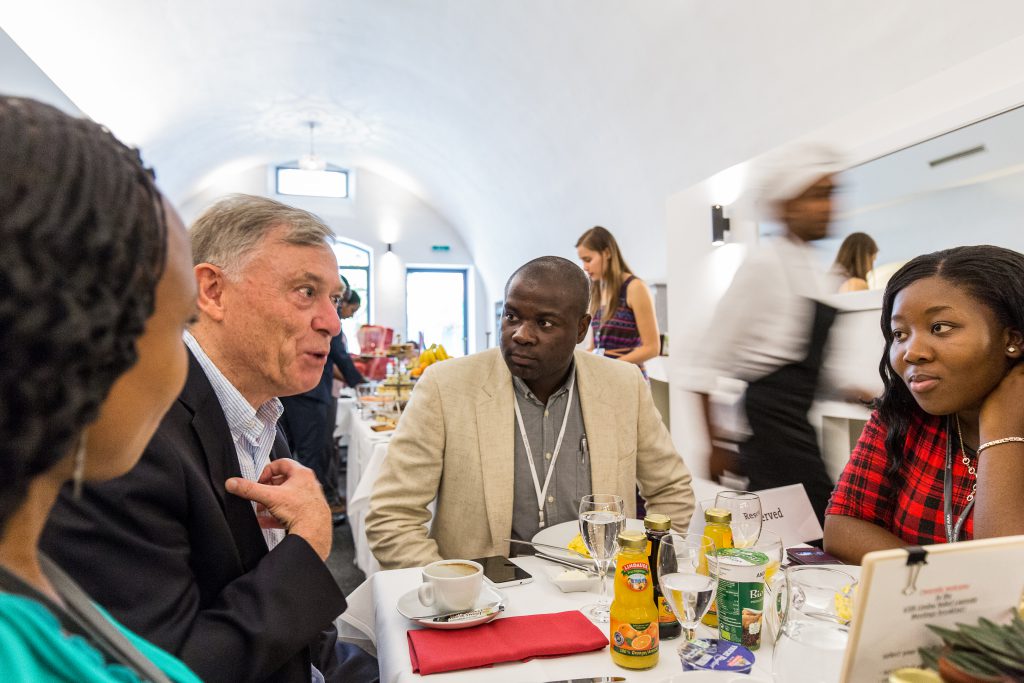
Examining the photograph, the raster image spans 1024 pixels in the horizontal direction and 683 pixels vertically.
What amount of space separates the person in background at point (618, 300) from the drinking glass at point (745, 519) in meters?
2.27

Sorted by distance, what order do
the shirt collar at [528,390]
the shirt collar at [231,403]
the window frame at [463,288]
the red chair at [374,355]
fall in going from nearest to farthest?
the shirt collar at [231,403] → the shirt collar at [528,390] → the red chair at [374,355] → the window frame at [463,288]

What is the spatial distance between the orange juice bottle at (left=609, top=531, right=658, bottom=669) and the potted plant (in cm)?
38

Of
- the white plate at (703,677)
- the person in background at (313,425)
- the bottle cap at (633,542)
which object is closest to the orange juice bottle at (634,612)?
the bottle cap at (633,542)

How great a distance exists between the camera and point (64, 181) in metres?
0.39

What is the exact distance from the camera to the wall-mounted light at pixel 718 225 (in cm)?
314

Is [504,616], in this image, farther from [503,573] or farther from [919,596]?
[919,596]

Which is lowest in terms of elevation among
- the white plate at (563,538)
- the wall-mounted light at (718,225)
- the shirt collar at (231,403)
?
the white plate at (563,538)

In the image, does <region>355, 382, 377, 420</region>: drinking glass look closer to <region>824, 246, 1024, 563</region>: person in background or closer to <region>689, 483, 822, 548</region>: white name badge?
<region>689, 483, 822, 548</region>: white name badge

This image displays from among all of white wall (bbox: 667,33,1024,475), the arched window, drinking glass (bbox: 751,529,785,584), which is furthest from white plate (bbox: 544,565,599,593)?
the arched window

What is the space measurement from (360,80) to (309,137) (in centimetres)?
253

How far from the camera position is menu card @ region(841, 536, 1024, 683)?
2.20 feet

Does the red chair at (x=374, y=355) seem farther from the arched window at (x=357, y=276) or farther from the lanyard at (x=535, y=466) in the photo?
the lanyard at (x=535, y=466)

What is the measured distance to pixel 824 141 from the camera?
9.07 ft

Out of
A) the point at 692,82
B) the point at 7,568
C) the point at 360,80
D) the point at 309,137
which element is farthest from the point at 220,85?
the point at 7,568
